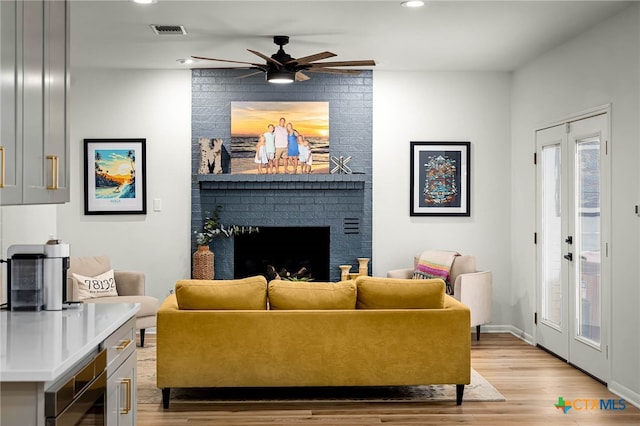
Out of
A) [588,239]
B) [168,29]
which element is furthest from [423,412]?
[168,29]

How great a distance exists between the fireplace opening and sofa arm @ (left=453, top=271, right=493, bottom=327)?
5.05 ft

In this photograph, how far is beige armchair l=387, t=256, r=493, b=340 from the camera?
258 inches

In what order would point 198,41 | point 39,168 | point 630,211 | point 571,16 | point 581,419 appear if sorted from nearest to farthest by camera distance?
point 39,168, point 581,419, point 630,211, point 571,16, point 198,41

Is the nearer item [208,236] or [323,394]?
[323,394]

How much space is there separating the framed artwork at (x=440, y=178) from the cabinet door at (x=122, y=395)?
4738mm

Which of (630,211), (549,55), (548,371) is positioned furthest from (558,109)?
(548,371)

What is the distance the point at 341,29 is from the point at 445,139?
2267 mm

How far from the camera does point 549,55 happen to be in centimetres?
629

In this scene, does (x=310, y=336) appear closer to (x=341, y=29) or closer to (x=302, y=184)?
(x=341, y=29)

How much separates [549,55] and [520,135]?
1026mm

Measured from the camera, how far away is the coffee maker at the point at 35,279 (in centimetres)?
301

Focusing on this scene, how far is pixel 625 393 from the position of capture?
4.76 meters

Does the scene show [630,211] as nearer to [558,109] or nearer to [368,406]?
[558,109]

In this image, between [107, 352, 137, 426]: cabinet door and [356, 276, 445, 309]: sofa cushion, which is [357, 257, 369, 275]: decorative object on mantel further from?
[107, 352, 137, 426]: cabinet door
